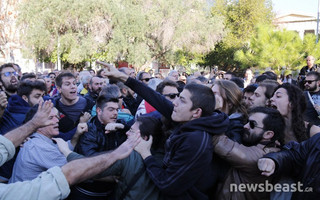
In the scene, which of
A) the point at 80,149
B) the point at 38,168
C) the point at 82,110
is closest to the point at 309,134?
the point at 80,149

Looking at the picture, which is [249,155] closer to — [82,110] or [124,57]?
[82,110]

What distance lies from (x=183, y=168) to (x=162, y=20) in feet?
78.7

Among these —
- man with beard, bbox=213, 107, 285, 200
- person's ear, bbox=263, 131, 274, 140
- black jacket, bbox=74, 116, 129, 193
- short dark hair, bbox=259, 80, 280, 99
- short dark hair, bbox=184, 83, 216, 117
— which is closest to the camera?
man with beard, bbox=213, 107, 285, 200

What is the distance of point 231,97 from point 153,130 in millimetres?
1143

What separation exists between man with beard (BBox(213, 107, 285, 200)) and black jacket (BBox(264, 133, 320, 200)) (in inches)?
5.9

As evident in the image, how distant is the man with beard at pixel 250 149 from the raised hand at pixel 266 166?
4.3 inches

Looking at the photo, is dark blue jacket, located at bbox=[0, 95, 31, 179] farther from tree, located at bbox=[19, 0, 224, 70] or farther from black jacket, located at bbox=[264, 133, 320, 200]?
tree, located at bbox=[19, 0, 224, 70]

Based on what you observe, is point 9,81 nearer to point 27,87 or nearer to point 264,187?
point 27,87

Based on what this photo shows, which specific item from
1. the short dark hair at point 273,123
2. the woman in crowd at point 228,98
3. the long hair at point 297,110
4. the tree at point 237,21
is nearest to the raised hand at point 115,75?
the woman in crowd at point 228,98

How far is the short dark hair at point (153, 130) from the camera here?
2885 mm

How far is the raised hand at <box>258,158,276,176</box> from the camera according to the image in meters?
2.37

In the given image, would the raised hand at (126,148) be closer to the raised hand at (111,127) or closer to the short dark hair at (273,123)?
the raised hand at (111,127)

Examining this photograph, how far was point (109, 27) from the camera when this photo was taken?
22828 millimetres

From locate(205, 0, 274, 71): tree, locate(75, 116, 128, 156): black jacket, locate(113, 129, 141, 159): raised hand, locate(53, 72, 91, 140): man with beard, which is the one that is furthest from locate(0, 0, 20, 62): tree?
locate(113, 129, 141, 159): raised hand
